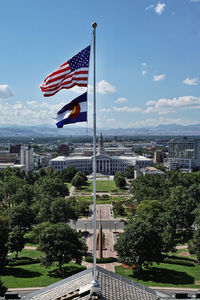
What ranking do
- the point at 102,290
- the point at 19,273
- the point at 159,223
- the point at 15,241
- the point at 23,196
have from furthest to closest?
the point at 23,196, the point at 159,223, the point at 15,241, the point at 19,273, the point at 102,290

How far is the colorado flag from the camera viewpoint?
802 inches

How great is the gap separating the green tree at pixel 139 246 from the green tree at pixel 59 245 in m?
6.22

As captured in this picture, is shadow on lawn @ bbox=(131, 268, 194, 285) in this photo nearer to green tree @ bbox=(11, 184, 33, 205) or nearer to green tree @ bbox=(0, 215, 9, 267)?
green tree @ bbox=(0, 215, 9, 267)

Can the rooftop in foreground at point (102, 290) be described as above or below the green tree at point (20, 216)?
above

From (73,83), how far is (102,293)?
12837 millimetres

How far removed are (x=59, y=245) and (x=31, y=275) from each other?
666 centimetres

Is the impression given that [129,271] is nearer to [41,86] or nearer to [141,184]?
[41,86]

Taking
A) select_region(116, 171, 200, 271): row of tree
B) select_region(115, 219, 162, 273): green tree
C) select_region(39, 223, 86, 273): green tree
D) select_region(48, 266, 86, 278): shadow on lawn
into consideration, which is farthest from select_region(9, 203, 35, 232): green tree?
select_region(115, 219, 162, 273): green tree

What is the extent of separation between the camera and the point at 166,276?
43.5 meters

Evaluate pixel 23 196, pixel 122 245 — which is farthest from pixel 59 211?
pixel 122 245

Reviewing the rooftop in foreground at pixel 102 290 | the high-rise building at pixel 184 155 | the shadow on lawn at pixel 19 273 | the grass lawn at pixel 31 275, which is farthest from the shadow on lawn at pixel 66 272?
the high-rise building at pixel 184 155

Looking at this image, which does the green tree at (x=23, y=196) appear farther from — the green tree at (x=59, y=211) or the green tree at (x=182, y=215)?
the green tree at (x=182, y=215)

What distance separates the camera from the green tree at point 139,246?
41406 mm

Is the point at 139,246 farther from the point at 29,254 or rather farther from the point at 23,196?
the point at 23,196
